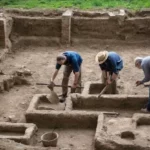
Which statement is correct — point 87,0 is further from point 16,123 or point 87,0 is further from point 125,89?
point 16,123

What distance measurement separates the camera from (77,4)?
1605 cm

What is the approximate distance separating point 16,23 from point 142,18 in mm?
5126

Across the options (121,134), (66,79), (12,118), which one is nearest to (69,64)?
(66,79)

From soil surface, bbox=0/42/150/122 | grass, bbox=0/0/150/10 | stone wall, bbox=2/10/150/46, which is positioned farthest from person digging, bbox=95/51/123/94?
grass, bbox=0/0/150/10

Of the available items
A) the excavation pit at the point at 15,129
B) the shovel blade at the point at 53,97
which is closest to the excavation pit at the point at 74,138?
the excavation pit at the point at 15,129

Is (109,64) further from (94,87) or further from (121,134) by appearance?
(121,134)

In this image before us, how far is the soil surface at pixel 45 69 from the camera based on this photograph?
9.18m

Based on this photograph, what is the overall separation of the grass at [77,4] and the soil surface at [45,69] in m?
2.64

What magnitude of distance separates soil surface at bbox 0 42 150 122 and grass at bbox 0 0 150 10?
2639 mm

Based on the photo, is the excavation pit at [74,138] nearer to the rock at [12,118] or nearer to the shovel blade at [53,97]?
the rock at [12,118]

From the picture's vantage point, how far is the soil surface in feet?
30.1

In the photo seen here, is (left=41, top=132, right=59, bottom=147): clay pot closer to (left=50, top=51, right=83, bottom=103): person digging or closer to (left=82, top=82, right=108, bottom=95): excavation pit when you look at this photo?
(left=50, top=51, right=83, bottom=103): person digging

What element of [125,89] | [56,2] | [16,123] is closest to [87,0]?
[56,2]

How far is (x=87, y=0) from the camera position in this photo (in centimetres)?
1688
